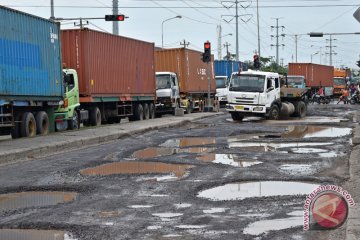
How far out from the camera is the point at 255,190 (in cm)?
932

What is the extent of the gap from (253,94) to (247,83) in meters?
0.77

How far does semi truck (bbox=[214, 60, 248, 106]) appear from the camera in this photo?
157ft

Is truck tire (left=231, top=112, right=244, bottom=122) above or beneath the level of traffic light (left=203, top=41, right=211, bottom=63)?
beneath

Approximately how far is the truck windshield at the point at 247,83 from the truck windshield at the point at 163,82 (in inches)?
224

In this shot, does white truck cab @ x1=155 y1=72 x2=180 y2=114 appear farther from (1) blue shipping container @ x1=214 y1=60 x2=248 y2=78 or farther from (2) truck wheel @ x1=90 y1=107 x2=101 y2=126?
(1) blue shipping container @ x1=214 y1=60 x2=248 y2=78

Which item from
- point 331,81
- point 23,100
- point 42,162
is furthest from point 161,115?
point 331,81

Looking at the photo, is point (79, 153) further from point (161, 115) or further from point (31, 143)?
point (161, 115)

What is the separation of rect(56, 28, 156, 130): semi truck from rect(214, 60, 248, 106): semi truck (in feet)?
48.3

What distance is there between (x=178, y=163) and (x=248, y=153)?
7.67 feet

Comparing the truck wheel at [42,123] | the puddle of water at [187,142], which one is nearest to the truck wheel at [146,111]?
the truck wheel at [42,123]

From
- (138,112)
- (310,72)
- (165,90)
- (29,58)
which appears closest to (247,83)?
(138,112)

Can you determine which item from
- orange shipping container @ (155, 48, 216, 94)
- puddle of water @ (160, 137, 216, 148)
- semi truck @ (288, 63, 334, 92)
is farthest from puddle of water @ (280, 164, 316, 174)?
semi truck @ (288, 63, 334, 92)

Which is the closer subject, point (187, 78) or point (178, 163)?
point (178, 163)

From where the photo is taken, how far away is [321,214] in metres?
6.20
